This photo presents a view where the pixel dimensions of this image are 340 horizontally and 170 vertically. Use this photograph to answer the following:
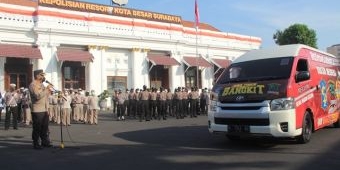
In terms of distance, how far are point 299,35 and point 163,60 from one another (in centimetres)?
2439

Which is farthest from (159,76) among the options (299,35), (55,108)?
(299,35)

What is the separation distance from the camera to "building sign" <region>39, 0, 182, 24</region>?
31266 mm

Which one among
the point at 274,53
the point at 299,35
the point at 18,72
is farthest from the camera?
the point at 299,35

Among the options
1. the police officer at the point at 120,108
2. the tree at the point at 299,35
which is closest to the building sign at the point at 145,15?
the police officer at the point at 120,108

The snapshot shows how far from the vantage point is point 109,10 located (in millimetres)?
34562

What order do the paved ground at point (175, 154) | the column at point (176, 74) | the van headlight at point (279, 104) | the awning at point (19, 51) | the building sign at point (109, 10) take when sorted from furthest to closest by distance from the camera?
the column at point (176, 74) → the building sign at point (109, 10) → the awning at point (19, 51) → the van headlight at point (279, 104) → the paved ground at point (175, 154)

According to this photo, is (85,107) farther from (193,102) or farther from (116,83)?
(116,83)

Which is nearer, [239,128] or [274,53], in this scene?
[239,128]

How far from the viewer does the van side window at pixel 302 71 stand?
36.7ft

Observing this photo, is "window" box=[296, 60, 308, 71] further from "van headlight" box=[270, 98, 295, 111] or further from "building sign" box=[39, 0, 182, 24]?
"building sign" box=[39, 0, 182, 24]

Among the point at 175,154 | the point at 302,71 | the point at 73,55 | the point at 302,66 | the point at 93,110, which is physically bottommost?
the point at 175,154

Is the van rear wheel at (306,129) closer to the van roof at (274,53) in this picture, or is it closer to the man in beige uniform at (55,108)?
the van roof at (274,53)

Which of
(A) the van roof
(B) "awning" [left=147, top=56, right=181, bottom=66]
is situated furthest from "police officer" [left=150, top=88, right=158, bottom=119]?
(A) the van roof

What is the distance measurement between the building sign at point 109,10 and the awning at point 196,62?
3.11m
